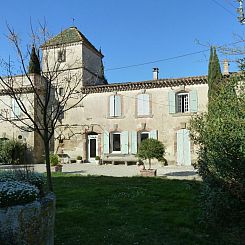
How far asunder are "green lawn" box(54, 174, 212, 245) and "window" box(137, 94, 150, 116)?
13.9m

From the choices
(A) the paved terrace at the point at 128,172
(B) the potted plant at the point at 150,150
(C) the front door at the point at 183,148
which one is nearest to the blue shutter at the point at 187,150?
(C) the front door at the point at 183,148

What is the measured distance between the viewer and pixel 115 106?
76.6ft

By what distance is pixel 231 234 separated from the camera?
4.91 m

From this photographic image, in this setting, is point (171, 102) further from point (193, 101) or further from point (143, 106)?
point (143, 106)

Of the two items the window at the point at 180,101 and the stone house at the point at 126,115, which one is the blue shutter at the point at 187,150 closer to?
the stone house at the point at 126,115

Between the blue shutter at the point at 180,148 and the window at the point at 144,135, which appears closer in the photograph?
the blue shutter at the point at 180,148

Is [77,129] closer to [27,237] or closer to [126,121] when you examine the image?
[126,121]

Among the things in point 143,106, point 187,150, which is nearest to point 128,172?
point 187,150

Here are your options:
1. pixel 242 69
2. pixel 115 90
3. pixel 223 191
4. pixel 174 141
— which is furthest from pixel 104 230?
pixel 115 90

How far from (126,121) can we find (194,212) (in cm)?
1700

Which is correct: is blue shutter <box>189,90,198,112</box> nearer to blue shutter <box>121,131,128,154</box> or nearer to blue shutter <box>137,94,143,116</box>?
blue shutter <box>137,94,143,116</box>

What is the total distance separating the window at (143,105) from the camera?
2256cm

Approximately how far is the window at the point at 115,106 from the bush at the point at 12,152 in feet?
23.9

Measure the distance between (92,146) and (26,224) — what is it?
21107 millimetres
